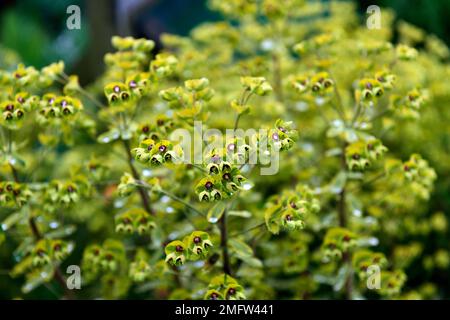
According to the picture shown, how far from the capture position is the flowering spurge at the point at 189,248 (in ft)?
4.01

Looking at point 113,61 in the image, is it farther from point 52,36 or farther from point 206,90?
point 52,36

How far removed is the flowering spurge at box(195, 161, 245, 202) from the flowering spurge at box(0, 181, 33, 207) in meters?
0.53

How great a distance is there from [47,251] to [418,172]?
3.35 ft

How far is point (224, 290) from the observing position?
131cm

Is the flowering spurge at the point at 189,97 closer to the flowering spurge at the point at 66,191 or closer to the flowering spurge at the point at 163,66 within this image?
the flowering spurge at the point at 163,66

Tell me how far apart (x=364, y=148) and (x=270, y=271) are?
0.62m

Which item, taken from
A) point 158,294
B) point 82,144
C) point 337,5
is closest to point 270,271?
point 158,294

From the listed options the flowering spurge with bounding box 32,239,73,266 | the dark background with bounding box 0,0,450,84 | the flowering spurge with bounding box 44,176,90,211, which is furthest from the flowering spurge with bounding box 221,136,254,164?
the dark background with bounding box 0,0,450,84

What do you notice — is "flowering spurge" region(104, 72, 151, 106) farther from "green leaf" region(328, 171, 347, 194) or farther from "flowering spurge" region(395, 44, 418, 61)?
"flowering spurge" region(395, 44, 418, 61)

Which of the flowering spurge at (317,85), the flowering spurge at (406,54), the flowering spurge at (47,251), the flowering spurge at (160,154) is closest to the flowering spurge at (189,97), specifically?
the flowering spurge at (160,154)

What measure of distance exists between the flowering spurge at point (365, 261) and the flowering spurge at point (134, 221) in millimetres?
567

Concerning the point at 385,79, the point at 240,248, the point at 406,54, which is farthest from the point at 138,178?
the point at 406,54

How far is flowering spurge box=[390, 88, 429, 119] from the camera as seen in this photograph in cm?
152

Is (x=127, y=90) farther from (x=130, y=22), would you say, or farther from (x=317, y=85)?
(x=130, y=22)
